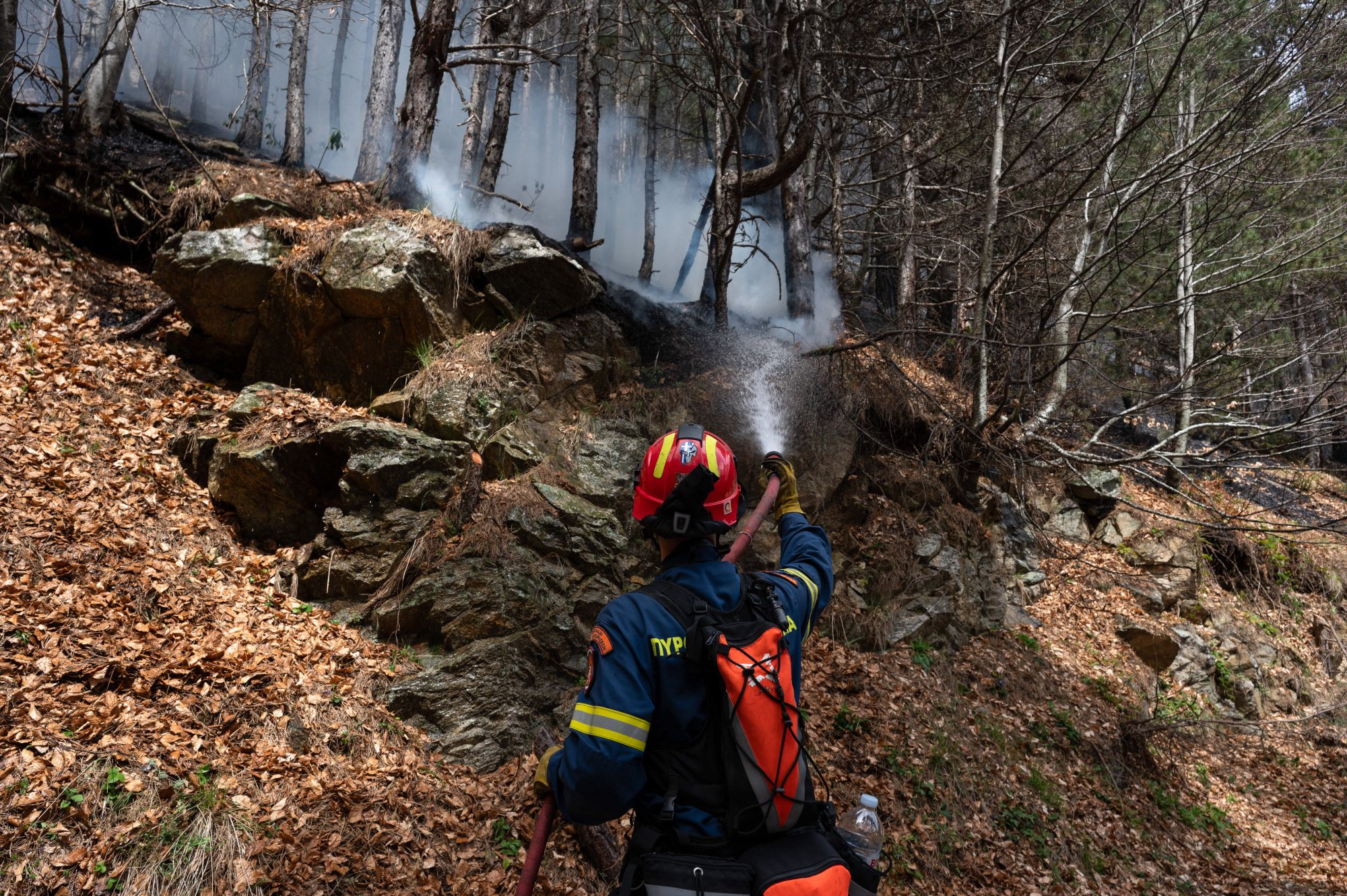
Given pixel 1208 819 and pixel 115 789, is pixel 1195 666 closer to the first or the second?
pixel 1208 819

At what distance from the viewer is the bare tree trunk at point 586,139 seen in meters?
9.67

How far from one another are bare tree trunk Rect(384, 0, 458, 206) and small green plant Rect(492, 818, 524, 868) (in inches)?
309

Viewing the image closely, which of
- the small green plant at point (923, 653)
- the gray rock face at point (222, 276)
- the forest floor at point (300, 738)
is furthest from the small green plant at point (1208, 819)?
the gray rock face at point (222, 276)

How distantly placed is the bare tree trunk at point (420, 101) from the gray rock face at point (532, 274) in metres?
2.00

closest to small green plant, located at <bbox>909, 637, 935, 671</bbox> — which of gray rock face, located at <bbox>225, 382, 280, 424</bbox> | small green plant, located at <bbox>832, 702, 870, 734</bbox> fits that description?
small green plant, located at <bbox>832, 702, 870, 734</bbox>

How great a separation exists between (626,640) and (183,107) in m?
41.9

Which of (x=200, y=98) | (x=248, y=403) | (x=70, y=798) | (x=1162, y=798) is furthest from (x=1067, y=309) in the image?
(x=200, y=98)

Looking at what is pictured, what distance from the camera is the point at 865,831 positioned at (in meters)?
4.48

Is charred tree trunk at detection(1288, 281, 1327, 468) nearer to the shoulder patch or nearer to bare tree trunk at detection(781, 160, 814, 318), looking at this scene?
bare tree trunk at detection(781, 160, 814, 318)

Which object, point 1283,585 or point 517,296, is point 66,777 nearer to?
point 517,296

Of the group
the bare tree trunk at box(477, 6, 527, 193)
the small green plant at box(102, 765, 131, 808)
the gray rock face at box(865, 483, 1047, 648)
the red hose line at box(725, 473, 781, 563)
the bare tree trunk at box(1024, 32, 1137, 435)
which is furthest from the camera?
the bare tree trunk at box(477, 6, 527, 193)

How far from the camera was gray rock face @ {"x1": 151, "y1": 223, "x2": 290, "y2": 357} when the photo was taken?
7316 millimetres

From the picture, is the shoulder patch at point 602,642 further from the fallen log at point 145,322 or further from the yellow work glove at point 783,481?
the fallen log at point 145,322

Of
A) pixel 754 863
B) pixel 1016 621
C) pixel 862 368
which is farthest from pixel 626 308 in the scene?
pixel 754 863
